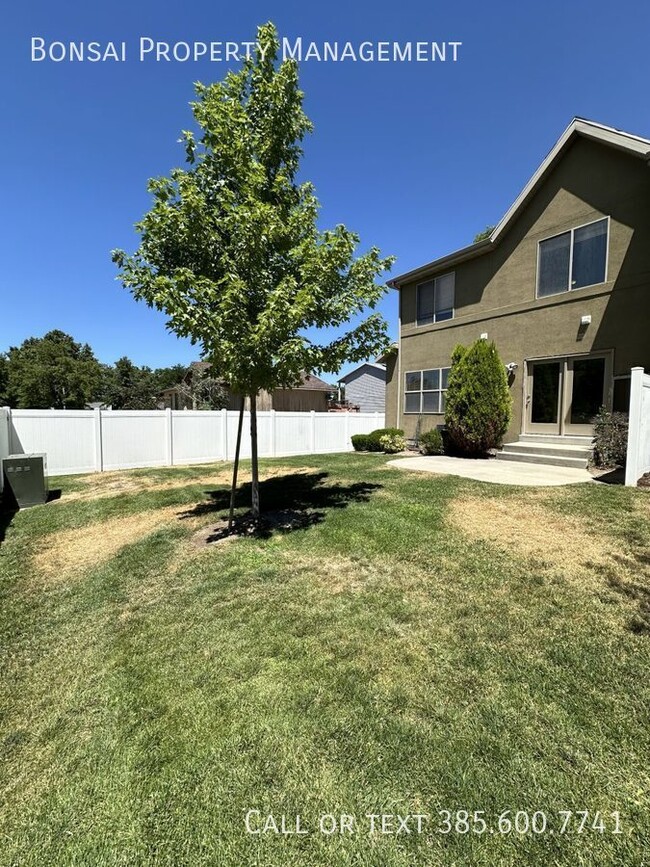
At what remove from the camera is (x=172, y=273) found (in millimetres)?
5254

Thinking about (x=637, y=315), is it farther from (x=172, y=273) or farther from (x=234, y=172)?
(x=172, y=273)

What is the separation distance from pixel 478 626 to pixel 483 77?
1185cm

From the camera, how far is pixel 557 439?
11.0m

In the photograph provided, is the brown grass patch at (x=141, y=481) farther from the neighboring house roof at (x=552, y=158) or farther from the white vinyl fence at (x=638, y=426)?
the neighboring house roof at (x=552, y=158)

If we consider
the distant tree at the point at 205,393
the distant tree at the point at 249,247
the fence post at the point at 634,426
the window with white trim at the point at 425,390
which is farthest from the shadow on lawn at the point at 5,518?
the distant tree at the point at 205,393

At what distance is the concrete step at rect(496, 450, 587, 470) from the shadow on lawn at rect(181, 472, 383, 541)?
489cm

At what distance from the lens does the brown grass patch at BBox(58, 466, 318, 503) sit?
8.89 m

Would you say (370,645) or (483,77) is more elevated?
(483,77)

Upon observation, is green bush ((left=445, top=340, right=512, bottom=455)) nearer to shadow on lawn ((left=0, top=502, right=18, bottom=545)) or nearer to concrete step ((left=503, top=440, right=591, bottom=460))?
concrete step ((left=503, top=440, right=591, bottom=460))

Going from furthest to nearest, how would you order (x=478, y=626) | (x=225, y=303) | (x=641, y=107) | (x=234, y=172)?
(x=641, y=107)
(x=234, y=172)
(x=225, y=303)
(x=478, y=626)

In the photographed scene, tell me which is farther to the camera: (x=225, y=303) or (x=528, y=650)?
(x=225, y=303)

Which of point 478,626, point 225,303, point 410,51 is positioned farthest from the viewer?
point 410,51

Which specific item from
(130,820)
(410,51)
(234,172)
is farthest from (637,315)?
(130,820)

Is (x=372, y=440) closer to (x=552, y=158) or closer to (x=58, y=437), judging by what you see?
(x=552, y=158)
